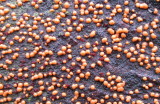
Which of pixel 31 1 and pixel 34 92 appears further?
pixel 31 1

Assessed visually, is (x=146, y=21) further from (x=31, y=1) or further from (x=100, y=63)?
(x=31, y=1)

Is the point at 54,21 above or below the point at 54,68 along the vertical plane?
above

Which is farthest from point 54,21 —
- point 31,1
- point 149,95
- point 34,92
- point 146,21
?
point 149,95

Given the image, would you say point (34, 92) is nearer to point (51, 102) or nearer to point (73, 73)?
point (51, 102)

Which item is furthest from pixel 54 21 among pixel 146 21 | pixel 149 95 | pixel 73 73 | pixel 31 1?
pixel 149 95

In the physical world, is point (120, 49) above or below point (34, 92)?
above

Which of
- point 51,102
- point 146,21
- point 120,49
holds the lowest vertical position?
point 51,102
